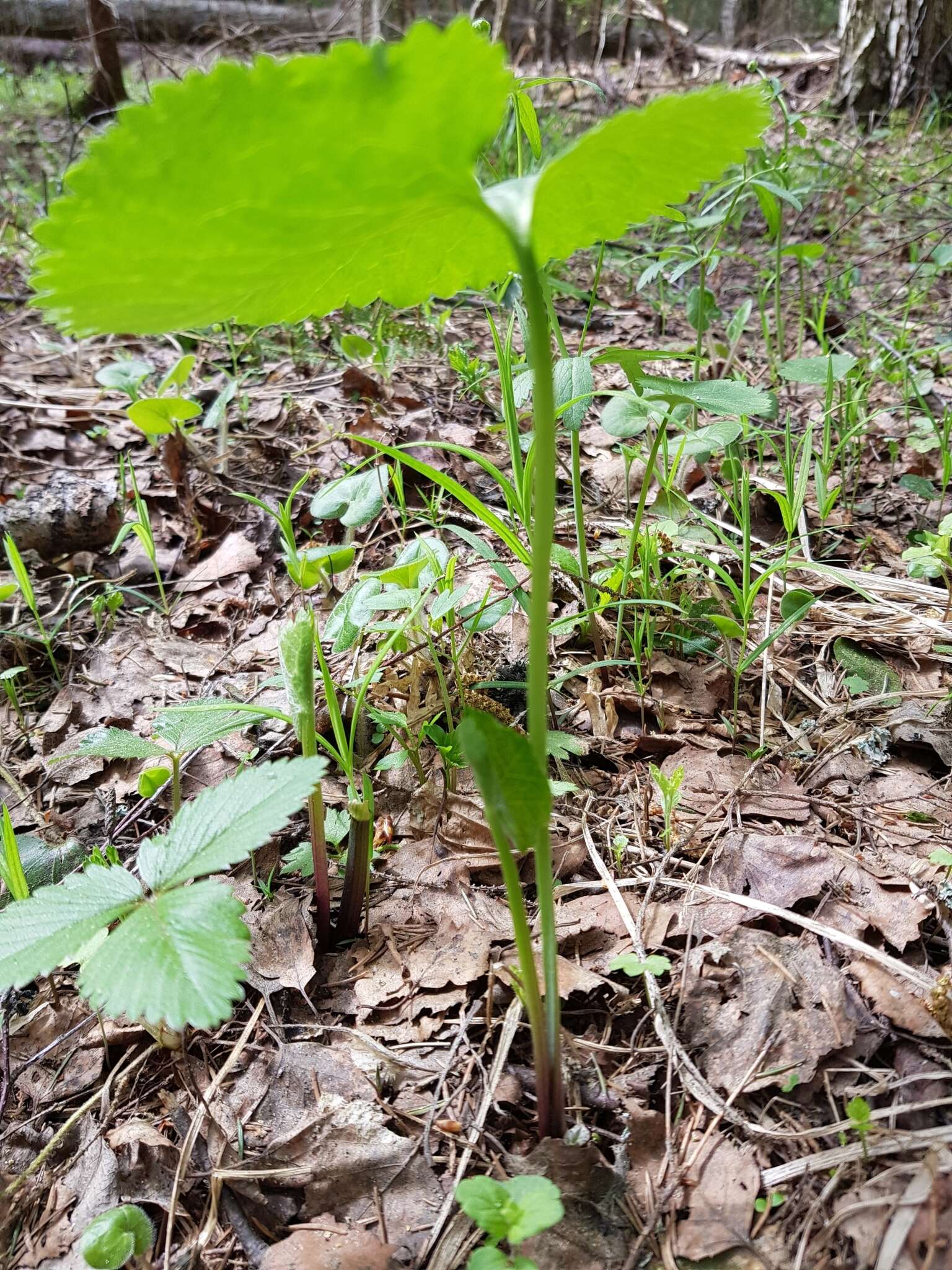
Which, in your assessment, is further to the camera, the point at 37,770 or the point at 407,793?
the point at 37,770

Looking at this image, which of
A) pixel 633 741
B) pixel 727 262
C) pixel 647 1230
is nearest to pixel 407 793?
pixel 633 741

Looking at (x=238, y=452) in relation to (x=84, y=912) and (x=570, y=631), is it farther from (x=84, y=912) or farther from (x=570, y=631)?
(x=84, y=912)

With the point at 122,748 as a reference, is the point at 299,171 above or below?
above

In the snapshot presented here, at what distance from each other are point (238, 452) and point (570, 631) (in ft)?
4.16

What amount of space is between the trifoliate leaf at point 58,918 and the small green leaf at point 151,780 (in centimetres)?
32

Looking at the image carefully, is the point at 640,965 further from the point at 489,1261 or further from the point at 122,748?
the point at 122,748

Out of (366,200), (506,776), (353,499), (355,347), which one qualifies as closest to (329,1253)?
(506,776)

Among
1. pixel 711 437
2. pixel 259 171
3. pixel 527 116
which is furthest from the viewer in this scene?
pixel 711 437

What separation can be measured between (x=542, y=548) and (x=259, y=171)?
343mm

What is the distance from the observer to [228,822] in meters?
0.87

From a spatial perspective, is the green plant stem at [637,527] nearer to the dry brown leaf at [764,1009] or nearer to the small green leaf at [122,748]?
the dry brown leaf at [764,1009]

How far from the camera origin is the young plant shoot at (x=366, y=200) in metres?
0.50

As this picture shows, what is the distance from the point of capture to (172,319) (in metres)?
0.62

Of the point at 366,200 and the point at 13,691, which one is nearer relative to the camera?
the point at 366,200
